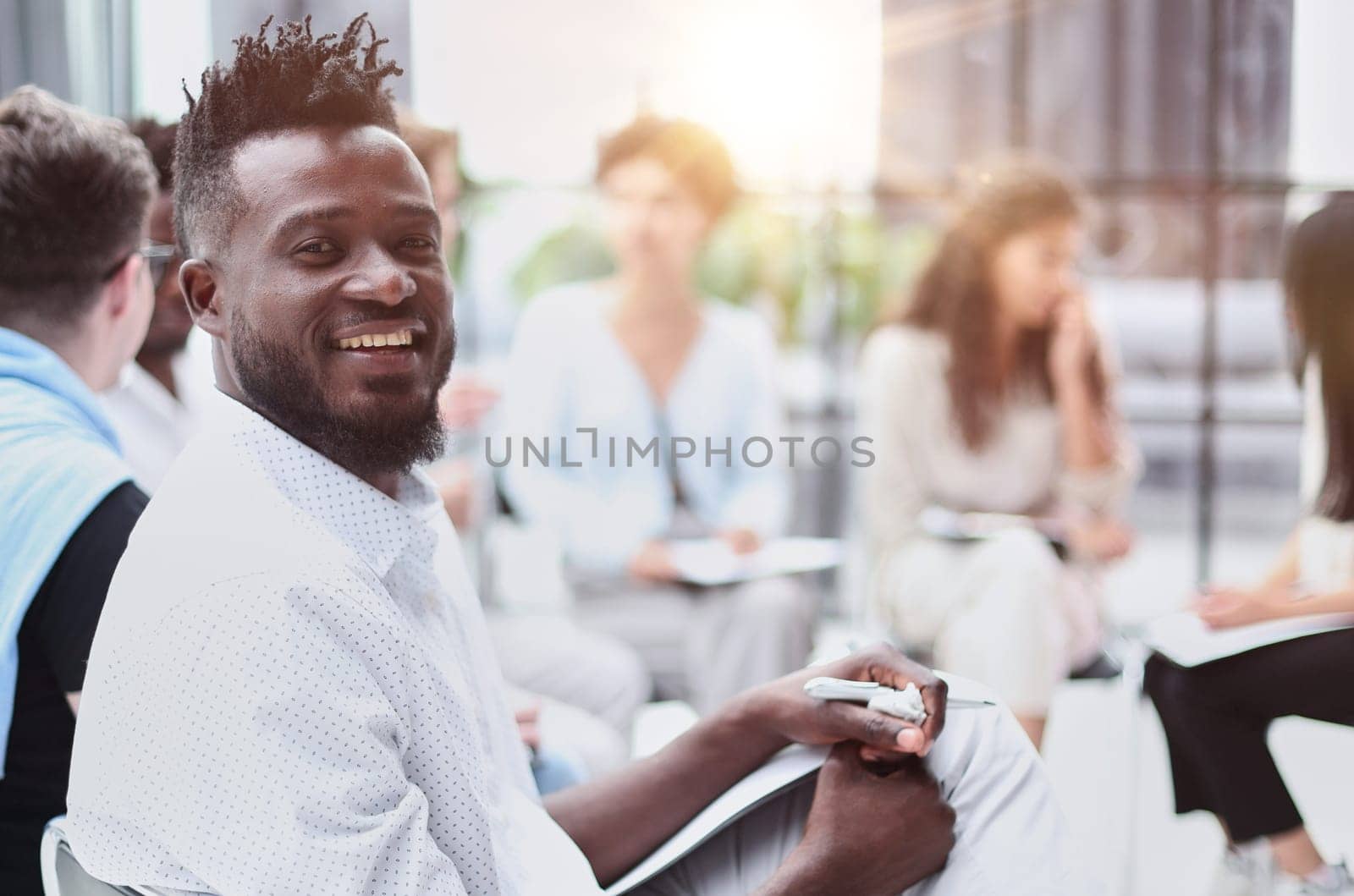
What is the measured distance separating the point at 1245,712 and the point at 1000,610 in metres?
0.67

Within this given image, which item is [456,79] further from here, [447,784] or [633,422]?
[447,784]

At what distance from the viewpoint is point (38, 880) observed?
4.38ft

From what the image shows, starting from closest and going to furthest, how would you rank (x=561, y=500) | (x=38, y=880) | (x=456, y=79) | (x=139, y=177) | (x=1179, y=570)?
1. (x=38, y=880)
2. (x=139, y=177)
3. (x=561, y=500)
4. (x=456, y=79)
5. (x=1179, y=570)

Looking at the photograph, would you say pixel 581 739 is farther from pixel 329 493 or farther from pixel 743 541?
pixel 329 493

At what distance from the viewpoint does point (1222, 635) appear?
203 cm

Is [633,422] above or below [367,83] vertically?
below

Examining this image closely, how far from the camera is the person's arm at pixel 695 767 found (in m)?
1.31

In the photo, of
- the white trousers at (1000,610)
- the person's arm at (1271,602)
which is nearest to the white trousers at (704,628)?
the white trousers at (1000,610)

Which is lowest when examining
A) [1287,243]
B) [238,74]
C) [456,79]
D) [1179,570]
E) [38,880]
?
[1179,570]

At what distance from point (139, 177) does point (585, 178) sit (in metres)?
2.18

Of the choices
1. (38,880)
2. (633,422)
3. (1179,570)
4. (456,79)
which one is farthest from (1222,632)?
(1179,570)

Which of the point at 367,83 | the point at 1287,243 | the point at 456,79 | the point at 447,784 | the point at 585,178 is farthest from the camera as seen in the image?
the point at 585,178

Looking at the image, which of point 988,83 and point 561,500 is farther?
point 988,83

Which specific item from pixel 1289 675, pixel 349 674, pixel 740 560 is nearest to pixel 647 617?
pixel 740 560
